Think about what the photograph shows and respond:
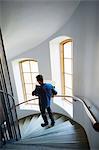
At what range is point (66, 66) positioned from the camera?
4.77 metres

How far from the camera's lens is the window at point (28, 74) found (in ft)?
17.9

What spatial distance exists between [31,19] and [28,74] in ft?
8.46

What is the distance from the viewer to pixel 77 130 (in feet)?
13.1

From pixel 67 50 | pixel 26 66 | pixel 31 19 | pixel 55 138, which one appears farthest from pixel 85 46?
pixel 26 66

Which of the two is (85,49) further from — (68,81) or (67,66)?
(68,81)

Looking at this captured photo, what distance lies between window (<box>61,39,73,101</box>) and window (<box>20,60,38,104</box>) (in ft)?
3.32

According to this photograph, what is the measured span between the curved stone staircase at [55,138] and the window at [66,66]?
890 mm

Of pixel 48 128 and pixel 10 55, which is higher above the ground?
pixel 10 55

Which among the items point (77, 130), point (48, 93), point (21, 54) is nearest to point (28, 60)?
point (21, 54)

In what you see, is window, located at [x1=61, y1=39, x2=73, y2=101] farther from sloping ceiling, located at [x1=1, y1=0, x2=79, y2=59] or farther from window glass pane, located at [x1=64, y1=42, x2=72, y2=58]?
sloping ceiling, located at [x1=1, y1=0, x2=79, y2=59]

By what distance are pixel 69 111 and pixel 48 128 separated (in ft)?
2.73

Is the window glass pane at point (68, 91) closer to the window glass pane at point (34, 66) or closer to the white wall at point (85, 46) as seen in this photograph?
the white wall at point (85, 46)

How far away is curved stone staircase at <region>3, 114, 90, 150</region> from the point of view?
2990 mm

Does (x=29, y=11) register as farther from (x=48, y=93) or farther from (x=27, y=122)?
(x=27, y=122)
